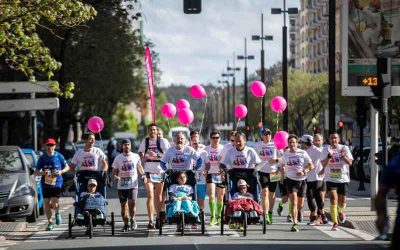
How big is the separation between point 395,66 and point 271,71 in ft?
499

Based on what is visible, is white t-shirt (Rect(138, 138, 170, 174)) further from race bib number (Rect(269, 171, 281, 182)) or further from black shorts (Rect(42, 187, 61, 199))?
race bib number (Rect(269, 171, 281, 182))

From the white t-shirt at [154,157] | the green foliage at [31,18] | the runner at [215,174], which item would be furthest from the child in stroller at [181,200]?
the green foliage at [31,18]

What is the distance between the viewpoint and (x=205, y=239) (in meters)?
15.9

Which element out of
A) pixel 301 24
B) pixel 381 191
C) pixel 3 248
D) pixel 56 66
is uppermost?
pixel 301 24

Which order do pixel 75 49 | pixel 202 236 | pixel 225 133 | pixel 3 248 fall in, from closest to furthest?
pixel 3 248, pixel 202 236, pixel 75 49, pixel 225 133

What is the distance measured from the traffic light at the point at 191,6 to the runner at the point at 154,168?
119 inches

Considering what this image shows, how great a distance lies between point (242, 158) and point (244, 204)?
108cm

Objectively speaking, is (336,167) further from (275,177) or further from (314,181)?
(275,177)

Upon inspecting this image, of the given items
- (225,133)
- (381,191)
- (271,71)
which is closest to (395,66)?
(381,191)

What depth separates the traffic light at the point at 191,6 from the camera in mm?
20141

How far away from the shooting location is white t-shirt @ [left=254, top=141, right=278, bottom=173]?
1892 centimetres

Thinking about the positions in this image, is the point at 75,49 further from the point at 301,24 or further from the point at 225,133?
the point at 301,24

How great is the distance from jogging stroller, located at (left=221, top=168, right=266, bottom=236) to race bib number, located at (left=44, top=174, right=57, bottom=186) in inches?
128

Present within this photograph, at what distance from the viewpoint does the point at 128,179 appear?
695 inches
